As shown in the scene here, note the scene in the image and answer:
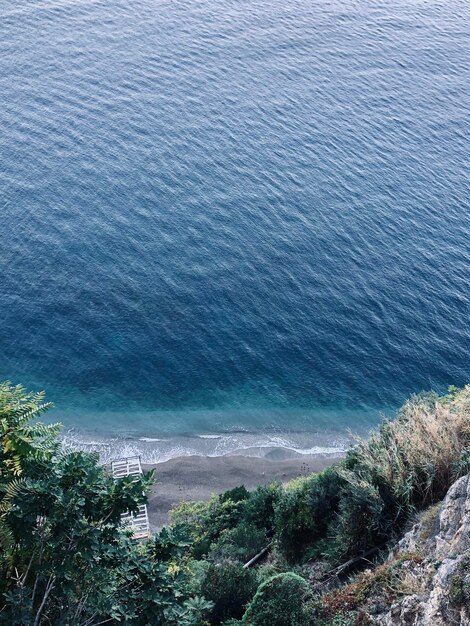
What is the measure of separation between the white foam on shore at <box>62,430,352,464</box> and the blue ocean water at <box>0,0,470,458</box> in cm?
51

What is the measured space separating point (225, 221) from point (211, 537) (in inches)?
1666

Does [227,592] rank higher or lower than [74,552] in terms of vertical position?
lower

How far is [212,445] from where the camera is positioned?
53.0 meters

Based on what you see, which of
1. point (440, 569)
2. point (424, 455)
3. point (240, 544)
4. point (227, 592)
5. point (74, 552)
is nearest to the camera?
point (74, 552)

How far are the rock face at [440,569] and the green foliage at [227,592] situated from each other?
605 cm

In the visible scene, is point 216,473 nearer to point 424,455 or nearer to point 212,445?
point 212,445

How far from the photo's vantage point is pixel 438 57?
354 ft

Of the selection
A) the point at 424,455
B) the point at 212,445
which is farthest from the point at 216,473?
the point at 424,455

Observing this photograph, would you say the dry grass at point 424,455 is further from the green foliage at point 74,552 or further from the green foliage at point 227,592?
the green foliage at point 74,552

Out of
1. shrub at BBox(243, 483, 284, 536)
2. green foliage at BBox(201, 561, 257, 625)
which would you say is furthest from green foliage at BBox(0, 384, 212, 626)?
shrub at BBox(243, 483, 284, 536)

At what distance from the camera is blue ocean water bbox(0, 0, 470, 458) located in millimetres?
57875

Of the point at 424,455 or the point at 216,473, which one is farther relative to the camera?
the point at 216,473

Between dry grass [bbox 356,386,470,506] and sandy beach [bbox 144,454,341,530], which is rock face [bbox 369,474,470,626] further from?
sandy beach [bbox 144,454,341,530]

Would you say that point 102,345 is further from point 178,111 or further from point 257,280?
point 178,111
